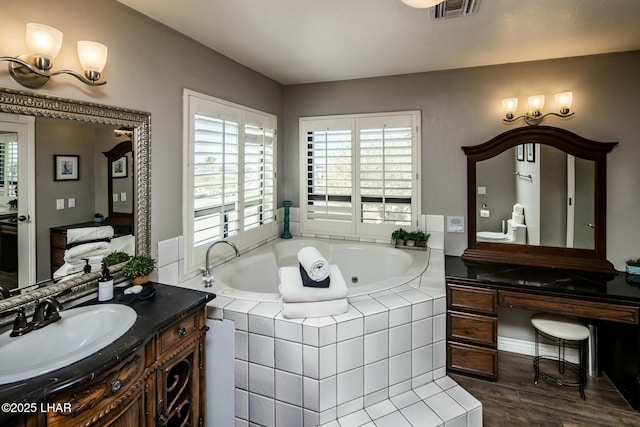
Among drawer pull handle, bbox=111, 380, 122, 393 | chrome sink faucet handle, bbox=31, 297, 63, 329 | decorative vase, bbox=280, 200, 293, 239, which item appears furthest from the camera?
decorative vase, bbox=280, 200, 293, 239

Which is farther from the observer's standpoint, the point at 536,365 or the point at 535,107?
the point at 535,107

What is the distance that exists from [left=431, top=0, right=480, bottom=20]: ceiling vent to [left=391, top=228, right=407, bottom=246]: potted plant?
185 centimetres

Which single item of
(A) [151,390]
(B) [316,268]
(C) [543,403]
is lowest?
(C) [543,403]

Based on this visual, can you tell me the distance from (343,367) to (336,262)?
5.53 feet

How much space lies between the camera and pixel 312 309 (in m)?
1.86

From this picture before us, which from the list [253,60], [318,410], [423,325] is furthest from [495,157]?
[318,410]

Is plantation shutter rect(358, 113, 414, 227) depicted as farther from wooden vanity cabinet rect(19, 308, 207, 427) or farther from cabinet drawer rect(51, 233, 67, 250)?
cabinet drawer rect(51, 233, 67, 250)

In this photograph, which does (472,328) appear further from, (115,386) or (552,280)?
(115,386)

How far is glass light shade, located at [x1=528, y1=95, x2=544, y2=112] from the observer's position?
8.98ft

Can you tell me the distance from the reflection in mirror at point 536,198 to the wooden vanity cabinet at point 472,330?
79cm

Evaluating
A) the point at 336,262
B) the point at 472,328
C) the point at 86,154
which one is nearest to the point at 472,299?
the point at 472,328

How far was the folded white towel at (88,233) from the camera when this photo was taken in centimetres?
167

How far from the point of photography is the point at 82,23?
1.69 metres

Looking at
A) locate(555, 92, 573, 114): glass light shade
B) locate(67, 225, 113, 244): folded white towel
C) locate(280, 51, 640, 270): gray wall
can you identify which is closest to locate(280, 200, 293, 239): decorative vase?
locate(280, 51, 640, 270): gray wall
